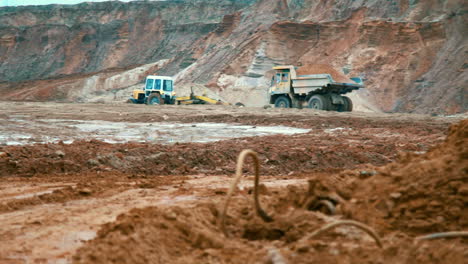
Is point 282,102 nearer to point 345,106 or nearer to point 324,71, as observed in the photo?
point 324,71

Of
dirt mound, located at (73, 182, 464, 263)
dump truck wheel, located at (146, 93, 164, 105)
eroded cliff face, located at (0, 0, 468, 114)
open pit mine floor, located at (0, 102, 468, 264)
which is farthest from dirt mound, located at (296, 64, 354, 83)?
dirt mound, located at (73, 182, 464, 263)

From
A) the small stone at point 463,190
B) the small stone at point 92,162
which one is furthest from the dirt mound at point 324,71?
the small stone at point 463,190

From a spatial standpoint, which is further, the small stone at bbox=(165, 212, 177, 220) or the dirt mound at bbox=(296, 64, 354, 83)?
the dirt mound at bbox=(296, 64, 354, 83)

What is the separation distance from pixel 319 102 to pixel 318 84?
0.85 meters

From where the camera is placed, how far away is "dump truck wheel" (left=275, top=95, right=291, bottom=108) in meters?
25.1

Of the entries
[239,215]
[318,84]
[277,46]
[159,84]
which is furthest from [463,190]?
[277,46]

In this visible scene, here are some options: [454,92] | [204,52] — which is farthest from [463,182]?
[204,52]

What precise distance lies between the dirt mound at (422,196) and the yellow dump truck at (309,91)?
19957 mm

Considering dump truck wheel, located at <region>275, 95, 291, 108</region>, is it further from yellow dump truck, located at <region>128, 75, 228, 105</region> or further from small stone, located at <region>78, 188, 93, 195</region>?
small stone, located at <region>78, 188, 93, 195</region>

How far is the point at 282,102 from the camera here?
1003 inches

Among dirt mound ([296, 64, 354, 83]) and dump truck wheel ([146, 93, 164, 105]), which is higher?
dirt mound ([296, 64, 354, 83])

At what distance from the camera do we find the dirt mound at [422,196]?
322cm

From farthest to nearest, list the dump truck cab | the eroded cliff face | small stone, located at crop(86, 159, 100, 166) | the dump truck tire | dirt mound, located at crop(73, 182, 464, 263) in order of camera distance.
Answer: the eroded cliff face → the dump truck cab → the dump truck tire → small stone, located at crop(86, 159, 100, 166) → dirt mound, located at crop(73, 182, 464, 263)

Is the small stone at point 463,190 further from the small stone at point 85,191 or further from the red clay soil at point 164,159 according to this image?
the red clay soil at point 164,159
